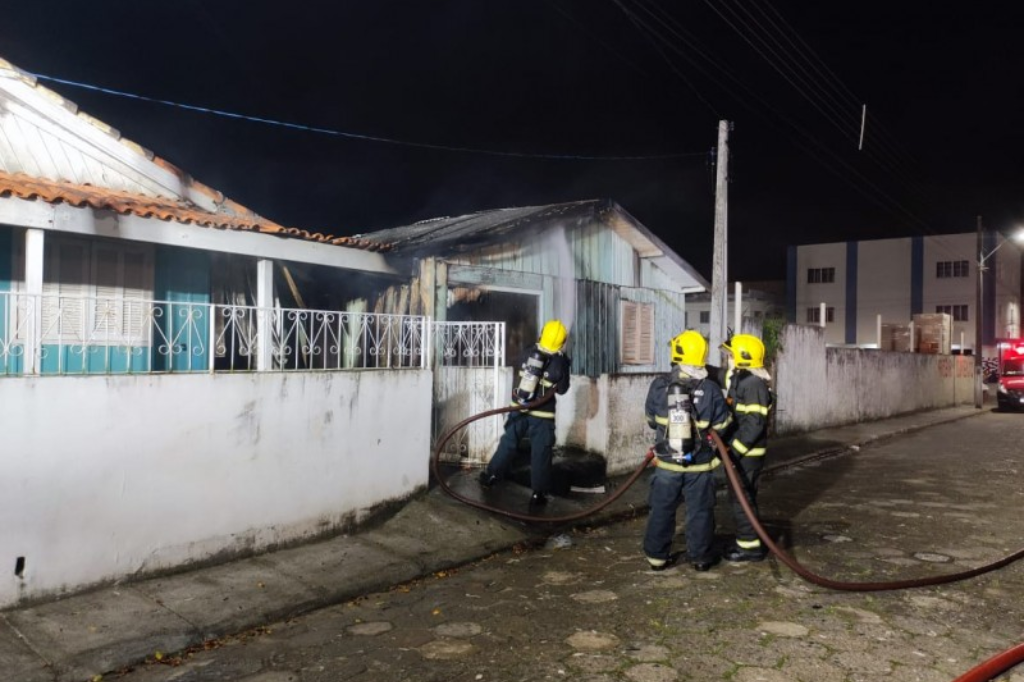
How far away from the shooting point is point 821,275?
46562mm

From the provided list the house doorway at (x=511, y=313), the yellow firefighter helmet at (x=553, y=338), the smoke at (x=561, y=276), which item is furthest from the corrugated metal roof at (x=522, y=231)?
the yellow firefighter helmet at (x=553, y=338)

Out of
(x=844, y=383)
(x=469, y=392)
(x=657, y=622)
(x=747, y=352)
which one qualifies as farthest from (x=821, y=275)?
(x=657, y=622)

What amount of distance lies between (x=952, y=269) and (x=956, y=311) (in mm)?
2464

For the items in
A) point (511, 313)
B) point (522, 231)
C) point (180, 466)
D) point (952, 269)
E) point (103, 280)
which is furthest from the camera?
point (952, 269)

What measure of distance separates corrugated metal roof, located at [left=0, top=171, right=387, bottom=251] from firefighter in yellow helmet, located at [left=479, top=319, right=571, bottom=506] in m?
2.95

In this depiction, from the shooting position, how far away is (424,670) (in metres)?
4.00

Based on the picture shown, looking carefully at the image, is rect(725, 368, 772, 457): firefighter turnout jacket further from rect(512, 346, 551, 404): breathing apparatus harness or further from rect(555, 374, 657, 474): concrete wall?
rect(555, 374, 657, 474): concrete wall

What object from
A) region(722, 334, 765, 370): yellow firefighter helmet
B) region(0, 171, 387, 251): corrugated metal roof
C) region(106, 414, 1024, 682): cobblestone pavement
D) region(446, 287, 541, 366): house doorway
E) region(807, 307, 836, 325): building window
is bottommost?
region(106, 414, 1024, 682): cobblestone pavement

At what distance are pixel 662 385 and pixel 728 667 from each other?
7.85 ft

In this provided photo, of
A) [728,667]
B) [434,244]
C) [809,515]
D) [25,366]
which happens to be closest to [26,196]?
[25,366]

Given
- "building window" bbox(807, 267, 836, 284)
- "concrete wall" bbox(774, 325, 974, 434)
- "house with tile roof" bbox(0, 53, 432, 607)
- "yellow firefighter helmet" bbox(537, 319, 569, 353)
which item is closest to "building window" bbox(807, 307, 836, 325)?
"building window" bbox(807, 267, 836, 284)

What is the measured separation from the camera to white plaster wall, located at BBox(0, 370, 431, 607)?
4586 mm

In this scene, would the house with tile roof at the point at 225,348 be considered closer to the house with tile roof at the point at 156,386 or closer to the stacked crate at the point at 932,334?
the house with tile roof at the point at 156,386

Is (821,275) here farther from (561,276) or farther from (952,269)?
(561,276)
